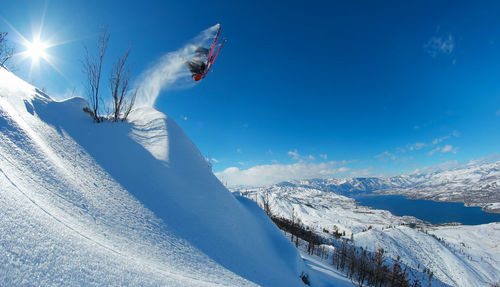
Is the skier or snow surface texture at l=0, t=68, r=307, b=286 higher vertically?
the skier

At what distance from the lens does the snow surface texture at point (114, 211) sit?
208cm

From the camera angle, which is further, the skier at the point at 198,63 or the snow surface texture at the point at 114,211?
the skier at the point at 198,63

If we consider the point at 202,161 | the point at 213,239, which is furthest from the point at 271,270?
the point at 202,161

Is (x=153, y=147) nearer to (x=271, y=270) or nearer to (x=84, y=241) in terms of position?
(x=84, y=241)

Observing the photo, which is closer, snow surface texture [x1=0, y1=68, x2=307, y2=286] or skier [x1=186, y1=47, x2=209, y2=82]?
snow surface texture [x1=0, y1=68, x2=307, y2=286]

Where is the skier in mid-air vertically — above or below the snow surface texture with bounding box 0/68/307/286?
above

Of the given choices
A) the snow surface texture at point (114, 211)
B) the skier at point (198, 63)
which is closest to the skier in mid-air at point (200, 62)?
the skier at point (198, 63)

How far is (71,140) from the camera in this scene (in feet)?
18.7

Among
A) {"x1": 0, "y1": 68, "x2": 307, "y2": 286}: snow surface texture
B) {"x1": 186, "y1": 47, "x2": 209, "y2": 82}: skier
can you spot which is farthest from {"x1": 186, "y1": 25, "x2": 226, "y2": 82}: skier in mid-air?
{"x1": 0, "y1": 68, "x2": 307, "y2": 286}: snow surface texture

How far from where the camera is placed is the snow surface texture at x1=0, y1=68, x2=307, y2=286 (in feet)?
6.82

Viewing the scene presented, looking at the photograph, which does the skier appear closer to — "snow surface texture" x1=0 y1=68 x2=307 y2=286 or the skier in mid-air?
the skier in mid-air

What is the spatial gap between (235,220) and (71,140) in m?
5.59

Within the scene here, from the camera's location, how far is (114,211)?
3.73 m

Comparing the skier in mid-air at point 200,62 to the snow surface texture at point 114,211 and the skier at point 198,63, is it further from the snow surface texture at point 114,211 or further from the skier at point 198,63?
the snow surface texture at point 114,211
